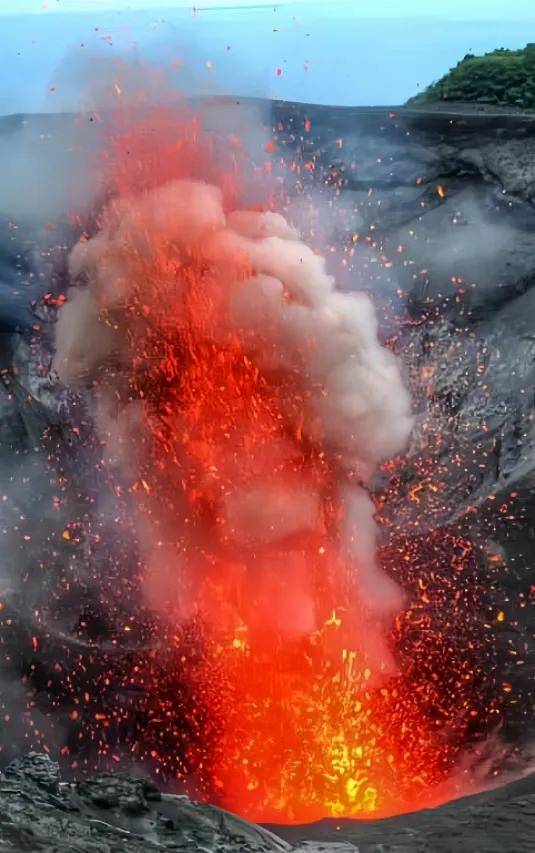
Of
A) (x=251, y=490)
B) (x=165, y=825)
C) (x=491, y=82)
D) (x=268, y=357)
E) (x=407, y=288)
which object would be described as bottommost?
(x=165, y=825)

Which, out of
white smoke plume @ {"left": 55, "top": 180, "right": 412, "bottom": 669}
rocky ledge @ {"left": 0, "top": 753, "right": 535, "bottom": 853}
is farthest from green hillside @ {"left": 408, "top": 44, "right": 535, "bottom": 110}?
rocky ledge @ {"left": 0, "top": 753, "right": 535, "bottom": 853}

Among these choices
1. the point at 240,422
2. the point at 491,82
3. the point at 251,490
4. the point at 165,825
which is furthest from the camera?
the point at 491,82

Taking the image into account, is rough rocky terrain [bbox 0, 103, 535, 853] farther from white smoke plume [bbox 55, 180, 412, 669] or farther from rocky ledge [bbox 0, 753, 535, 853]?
rocky ledge [bbox 0, 753, 535, 853]

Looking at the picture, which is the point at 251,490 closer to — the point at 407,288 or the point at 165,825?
the point at 407,288

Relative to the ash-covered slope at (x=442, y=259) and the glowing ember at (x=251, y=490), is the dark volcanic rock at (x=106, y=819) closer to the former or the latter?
the glowing ember at (x=251, y=490)

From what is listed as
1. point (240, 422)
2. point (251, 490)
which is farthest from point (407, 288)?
point (251, 490)

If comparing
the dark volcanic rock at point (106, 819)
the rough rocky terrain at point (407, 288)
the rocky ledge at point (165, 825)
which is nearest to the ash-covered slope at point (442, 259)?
the rough rocky terrain at point (407, 288)

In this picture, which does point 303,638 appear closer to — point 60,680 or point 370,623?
point 370,623
